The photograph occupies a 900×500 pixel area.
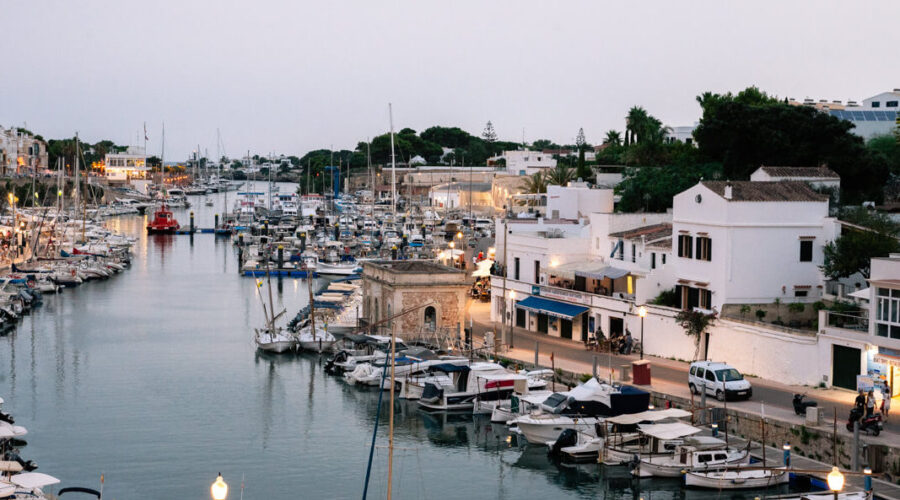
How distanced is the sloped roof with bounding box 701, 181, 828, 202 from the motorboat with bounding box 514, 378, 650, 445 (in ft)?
26.9

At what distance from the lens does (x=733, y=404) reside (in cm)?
3128

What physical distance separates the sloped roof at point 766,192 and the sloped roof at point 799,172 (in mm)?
5771

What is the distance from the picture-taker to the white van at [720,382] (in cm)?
3156

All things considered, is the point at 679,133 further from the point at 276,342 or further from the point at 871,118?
the point at 276,342

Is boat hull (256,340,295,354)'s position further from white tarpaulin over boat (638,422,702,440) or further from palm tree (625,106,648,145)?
palm tree (625,106,648,145)

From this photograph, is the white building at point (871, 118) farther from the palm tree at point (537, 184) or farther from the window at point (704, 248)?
the window at point (704, 248)

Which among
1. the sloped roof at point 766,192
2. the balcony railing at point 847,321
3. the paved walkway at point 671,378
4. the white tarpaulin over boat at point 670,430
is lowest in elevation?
the white tarpaulin over boat at point 670,430

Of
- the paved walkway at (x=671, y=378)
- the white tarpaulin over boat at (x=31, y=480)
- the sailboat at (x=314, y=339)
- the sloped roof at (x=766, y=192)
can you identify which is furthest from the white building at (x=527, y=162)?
the white tarpaulin over boat at (x=31, y=480)

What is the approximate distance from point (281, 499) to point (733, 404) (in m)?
12.4

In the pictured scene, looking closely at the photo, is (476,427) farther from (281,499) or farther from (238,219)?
(238,219)

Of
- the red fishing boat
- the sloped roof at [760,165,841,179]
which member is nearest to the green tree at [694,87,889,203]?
the sloped roof at [760,165,841,179]

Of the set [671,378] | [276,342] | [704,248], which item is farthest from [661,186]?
[671,378]

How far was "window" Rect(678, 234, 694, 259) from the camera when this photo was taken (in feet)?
126

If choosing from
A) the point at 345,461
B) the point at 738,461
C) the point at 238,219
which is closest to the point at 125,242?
the point at 238,219
